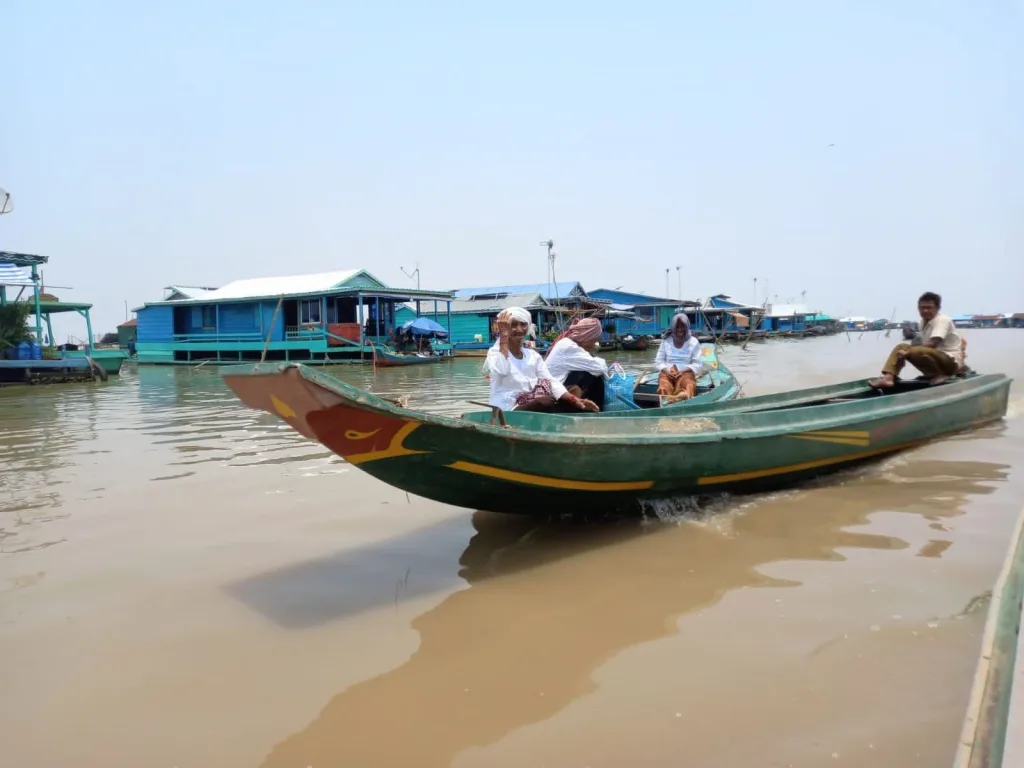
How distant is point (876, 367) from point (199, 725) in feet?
73.9

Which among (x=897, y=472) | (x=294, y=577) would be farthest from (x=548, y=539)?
(x=897, y=472)

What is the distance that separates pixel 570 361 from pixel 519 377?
0.78m

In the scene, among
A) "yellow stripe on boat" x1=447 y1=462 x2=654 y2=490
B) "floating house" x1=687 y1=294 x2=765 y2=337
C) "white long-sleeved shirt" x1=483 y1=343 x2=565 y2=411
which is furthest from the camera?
"floating house" x1=687 y1=294 x2=765 y2=337

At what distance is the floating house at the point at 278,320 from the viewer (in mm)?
24422

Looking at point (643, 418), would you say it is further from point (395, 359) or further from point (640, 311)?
point (640, 311)

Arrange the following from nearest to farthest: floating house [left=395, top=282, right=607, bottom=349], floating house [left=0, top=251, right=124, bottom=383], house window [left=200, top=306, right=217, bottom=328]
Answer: floating house [left=0, top=251, right=124, bottom=383] < house window [left=200, top=306, right=217, bottom=328] < floating house [left=395, top=282, right=607, bottom=349]

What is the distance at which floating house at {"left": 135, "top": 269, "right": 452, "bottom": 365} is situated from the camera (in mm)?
24422

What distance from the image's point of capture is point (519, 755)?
7.45 feet

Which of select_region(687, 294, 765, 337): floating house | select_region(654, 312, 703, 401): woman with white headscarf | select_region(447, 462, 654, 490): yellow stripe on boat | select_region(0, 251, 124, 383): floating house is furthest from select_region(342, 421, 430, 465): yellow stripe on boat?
select_region(687, 294, 765, 337): floating house

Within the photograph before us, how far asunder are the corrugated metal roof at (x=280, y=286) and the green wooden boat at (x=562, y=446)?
20.8 metres

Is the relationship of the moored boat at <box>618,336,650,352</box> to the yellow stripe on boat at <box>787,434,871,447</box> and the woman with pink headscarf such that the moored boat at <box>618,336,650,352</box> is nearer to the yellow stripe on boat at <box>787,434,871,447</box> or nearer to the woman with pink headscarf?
the yellow stripe on boat at <box>787,434,871,447</box>

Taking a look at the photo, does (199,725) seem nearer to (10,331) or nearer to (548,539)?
(548,539)

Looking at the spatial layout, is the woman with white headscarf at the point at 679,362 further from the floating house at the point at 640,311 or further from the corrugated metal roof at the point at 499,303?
the floating house at the point at 640,311

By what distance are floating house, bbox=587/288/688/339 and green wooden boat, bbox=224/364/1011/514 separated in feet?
109
